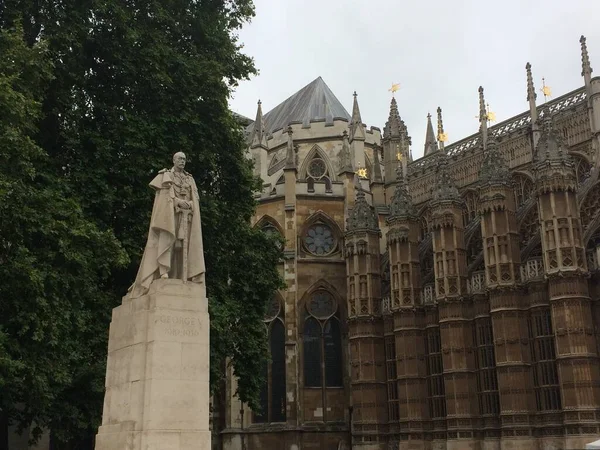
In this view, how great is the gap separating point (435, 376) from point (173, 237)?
2116cm

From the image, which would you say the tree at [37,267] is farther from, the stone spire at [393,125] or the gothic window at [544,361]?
the stone spire at [393,125]

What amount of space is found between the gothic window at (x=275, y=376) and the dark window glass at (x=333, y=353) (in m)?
2.02

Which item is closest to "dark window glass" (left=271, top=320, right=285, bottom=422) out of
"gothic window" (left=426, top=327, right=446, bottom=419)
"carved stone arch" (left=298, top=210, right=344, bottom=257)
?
"carved stone arch" (left=298, top=210, right=344, bottom=257)

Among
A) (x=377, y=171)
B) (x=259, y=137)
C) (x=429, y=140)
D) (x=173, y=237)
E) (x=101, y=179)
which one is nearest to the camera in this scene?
(x=173, y=237)

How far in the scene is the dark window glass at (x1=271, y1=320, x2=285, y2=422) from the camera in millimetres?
33688

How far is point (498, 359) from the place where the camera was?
84.3 ft

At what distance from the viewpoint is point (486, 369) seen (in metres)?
27.0

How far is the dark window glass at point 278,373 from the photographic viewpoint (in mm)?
33688

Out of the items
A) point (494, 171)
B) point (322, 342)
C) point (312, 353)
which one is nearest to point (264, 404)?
point (312, 353)

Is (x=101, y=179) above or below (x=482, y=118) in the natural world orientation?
below

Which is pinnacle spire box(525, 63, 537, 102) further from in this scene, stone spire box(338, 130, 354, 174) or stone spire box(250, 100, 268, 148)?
stone spire box(250, 100, 268, 148)

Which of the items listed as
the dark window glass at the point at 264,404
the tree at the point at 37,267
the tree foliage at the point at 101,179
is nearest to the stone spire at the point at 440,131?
the dark window glass at the point at 264,404

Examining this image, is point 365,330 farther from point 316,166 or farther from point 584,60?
point 584,60

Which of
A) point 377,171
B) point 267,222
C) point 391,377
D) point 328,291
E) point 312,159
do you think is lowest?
point 391,377
